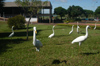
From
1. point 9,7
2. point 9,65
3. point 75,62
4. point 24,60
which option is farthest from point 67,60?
point 9,7

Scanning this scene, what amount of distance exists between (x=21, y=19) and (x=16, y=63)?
77.2 ft

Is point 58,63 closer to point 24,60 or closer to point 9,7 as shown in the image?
point 24,60

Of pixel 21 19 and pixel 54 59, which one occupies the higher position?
pixel 21 19

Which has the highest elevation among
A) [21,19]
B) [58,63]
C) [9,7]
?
[9,7]

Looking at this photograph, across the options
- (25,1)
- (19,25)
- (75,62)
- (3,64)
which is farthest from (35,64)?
(19,25)

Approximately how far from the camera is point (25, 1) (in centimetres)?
1284

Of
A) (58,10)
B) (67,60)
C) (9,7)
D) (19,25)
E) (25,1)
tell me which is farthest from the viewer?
(58,10)

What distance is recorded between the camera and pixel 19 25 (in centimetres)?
2806

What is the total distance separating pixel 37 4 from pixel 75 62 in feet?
29.9

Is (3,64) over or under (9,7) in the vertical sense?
under

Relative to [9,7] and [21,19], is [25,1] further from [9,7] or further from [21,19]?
[9,7]

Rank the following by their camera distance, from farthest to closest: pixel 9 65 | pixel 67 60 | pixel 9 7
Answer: pixel 9 7
pixel 67 60
pixel 9 65

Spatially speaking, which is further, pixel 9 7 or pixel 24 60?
pixel 9 7

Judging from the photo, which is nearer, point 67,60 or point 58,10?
point 67,60
